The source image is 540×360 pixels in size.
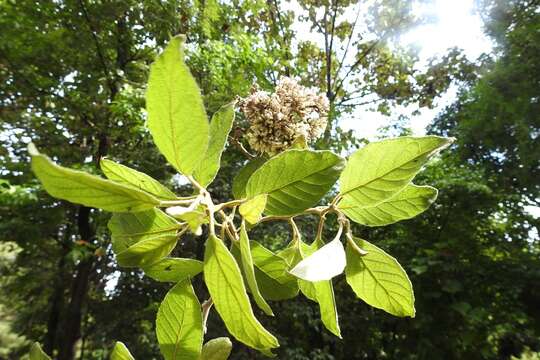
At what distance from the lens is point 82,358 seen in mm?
7660

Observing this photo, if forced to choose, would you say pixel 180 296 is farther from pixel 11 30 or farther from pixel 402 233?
pixel 11 30

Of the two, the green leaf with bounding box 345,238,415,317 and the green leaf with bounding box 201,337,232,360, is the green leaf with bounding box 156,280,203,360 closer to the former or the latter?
the green leaf with bounding box 201,337,232,360

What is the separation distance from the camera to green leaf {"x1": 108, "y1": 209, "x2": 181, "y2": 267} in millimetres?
336

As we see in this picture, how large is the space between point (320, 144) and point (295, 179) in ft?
11.6

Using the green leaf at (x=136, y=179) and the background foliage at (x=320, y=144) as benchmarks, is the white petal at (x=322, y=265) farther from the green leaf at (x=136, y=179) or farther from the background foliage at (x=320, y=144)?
the background foliage at (x=320, y=144)

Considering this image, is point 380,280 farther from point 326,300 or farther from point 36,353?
point 36,353

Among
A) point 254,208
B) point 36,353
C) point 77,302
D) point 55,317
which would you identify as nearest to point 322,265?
point 254,208

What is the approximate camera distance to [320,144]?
3832 mm

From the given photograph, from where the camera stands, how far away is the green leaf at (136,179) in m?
0.34

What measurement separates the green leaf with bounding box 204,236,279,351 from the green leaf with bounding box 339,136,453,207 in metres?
0.14

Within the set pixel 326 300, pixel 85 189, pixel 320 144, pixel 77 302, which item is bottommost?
pixel 77 302

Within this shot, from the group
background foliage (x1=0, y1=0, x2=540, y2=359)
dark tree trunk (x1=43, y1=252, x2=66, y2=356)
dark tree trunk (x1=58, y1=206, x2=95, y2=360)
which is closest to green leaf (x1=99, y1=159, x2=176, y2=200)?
background foliage (x1=0, y1=0, x2=540, y2=359)

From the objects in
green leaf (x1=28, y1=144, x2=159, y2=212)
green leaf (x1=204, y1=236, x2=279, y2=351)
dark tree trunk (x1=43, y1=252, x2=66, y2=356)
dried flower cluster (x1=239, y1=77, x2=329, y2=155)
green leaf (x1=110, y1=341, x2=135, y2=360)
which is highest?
green leaf (x1=28, y1=144, x2=159, y2=212)

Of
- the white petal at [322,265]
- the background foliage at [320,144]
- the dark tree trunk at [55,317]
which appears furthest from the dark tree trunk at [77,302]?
the white petal at [322,265]
